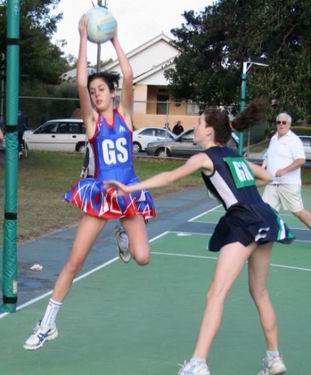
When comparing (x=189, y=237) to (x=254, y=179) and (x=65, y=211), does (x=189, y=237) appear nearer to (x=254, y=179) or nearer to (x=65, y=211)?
(x=65, y=211)

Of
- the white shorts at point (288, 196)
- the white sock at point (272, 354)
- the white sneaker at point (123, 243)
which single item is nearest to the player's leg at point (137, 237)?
the white sneaker at point (123, 243)

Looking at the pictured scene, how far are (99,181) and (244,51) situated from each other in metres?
26.7

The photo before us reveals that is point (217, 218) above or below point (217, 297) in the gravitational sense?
below

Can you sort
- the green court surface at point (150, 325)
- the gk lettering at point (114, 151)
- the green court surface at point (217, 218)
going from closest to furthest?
the green court surface at point (150, 325) → the gk lettering at point (114, 151) → the green court surface at point (217, 218)

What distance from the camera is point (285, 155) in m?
11.6

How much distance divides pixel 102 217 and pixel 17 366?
126 centimetres

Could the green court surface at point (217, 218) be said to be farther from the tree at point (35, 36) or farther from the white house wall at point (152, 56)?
the white house wall at point (152, 56)

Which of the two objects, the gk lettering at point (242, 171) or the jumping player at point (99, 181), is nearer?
the gk lettering at point (242, 171)

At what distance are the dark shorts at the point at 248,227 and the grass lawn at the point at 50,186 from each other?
6.78m

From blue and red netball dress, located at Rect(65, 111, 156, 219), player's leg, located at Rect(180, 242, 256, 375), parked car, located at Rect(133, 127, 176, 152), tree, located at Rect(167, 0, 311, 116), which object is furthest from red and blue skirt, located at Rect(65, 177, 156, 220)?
parked car, located at Rect(133, 127, 176, 152)

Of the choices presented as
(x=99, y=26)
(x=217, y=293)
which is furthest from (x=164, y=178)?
(x=99, y=26)

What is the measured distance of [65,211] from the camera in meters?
15.3

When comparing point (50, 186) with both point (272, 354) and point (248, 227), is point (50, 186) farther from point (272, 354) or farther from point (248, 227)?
point (248, 227)

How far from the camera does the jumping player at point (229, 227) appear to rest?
521 cm
